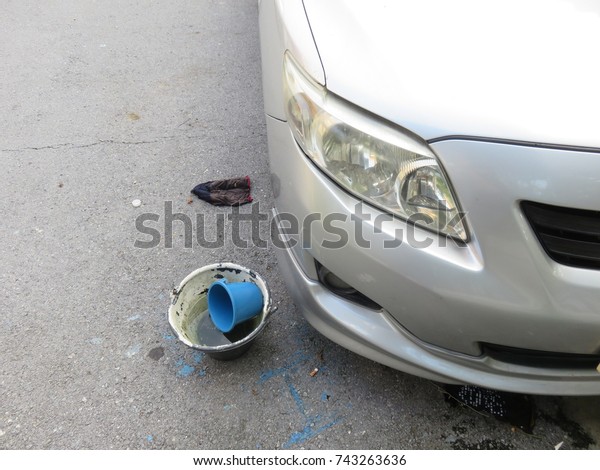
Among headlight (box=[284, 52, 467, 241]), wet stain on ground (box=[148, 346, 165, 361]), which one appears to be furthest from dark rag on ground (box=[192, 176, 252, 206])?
headlight (box=[284, 52, 467, 241])

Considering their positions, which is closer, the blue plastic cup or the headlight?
the headlight

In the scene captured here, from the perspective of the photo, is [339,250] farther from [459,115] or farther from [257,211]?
[257,211]

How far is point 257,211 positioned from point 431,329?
55.5 inches

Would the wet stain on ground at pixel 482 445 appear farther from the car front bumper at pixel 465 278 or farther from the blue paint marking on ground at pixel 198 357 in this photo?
the blue paint marking on ground at pixel 198 357

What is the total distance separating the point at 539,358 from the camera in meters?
1.36

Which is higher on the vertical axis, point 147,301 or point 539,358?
point 539,358

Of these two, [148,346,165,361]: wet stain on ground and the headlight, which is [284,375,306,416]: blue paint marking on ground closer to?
[148,346,165,361]: wet stain on ground

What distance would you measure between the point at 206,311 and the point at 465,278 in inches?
48.2

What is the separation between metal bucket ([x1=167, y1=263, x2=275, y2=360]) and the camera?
1.82 metres

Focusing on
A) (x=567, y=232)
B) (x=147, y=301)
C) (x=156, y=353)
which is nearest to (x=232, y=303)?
(x=156, y=353)

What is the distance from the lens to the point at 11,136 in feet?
9.97

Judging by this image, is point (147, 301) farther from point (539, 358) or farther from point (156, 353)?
point (539, 358)

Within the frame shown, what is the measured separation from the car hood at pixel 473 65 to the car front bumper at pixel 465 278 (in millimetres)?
79

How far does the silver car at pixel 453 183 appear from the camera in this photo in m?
1.11
